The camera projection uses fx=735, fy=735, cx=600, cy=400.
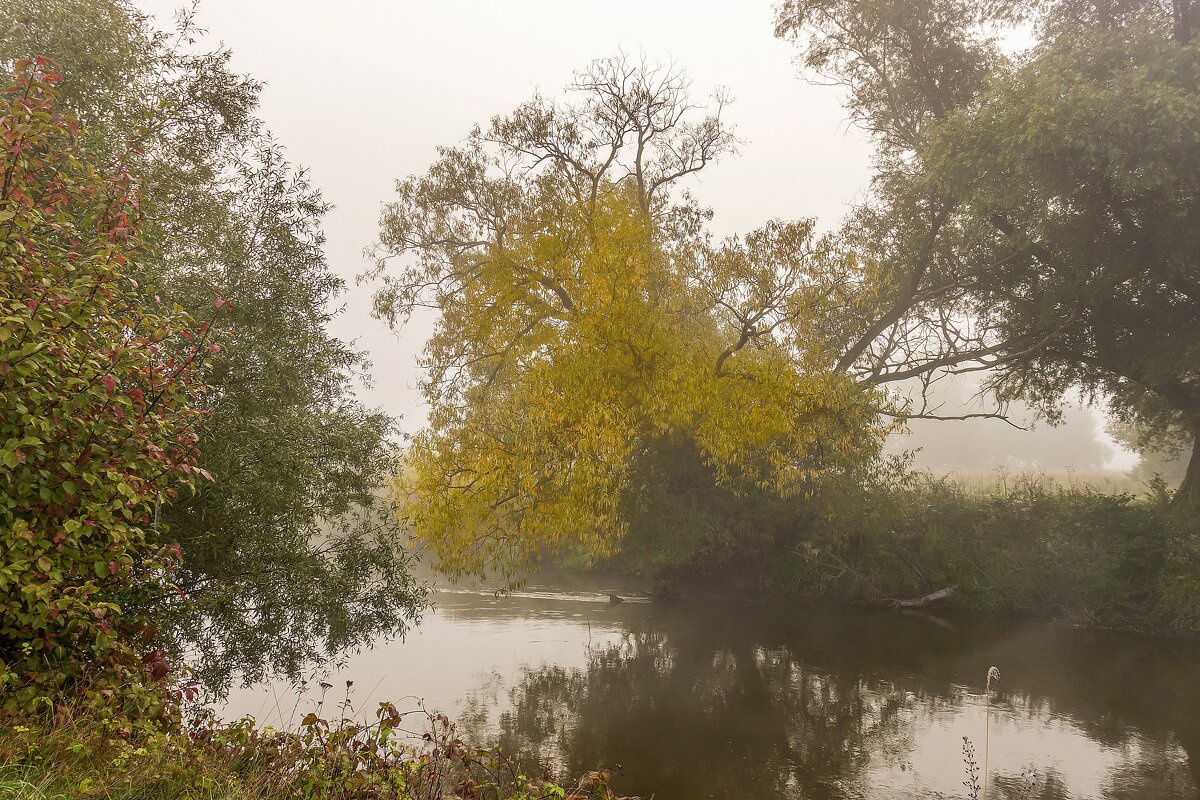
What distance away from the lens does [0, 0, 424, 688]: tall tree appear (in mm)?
10430

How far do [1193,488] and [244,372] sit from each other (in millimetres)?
25869

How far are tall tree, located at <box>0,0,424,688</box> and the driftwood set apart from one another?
51.2 feet

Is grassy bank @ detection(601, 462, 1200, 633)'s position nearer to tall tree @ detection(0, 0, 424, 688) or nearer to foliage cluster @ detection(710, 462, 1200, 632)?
foliage cluster @ detection(710, 462, 1200, 632)

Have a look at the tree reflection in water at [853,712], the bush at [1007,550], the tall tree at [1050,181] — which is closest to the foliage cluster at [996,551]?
the bush at [1007,550]

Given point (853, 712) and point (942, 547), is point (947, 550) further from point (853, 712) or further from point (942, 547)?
point (853, 712)

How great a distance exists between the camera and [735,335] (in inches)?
846

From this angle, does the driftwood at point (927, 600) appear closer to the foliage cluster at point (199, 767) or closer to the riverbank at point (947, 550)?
the riverbank at point (947, 550)

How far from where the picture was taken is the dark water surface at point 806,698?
10930mm

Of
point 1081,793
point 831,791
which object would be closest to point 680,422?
point 831,791

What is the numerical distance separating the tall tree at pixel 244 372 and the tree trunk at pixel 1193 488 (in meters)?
22.2

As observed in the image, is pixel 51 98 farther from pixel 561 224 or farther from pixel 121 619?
pixel 561 224

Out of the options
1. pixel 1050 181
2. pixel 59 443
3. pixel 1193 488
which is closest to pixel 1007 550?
pixel 1193 488

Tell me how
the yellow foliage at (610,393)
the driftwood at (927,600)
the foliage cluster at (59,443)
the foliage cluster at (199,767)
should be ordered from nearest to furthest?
1. the foliage cluster at (199,767)
2. the foliage cluster at (59,443)
3. the yellow foliage at (610,393)
4. the driftwood at (927,600)

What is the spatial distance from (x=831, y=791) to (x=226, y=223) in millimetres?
12994
